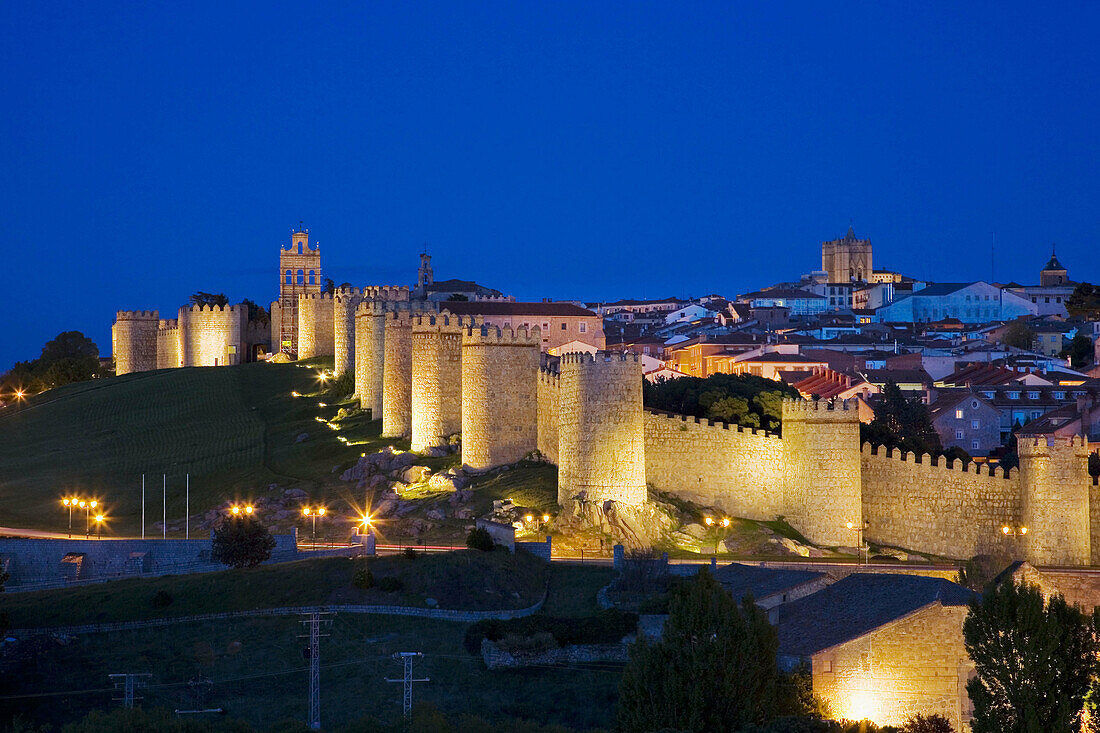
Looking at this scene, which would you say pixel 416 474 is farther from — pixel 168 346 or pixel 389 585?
pixel 168 346

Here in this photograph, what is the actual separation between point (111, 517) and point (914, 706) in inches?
1278

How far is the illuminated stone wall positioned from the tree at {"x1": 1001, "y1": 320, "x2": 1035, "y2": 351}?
268ft

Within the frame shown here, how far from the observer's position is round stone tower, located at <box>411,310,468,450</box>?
2307 inches

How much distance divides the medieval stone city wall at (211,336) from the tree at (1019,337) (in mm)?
53735

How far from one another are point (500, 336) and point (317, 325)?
103ft

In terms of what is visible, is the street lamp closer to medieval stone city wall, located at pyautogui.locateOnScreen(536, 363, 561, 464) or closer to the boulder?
the boulder

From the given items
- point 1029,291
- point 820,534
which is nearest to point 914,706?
point 820,534

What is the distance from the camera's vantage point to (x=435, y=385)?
193 ft

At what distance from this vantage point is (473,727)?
32.1 m

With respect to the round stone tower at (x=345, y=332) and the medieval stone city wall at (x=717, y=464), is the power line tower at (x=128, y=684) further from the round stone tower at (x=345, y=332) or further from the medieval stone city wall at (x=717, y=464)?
the round stone tower at (x=345, y=332)

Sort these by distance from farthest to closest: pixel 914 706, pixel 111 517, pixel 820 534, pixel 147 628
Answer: pixel 111 517 < pixel 820 534 < pixel 147 628 < pixel 914 706

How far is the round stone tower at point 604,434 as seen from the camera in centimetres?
4897

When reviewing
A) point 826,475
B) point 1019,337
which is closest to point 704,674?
point 826,475

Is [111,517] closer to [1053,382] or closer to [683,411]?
[683,411]
